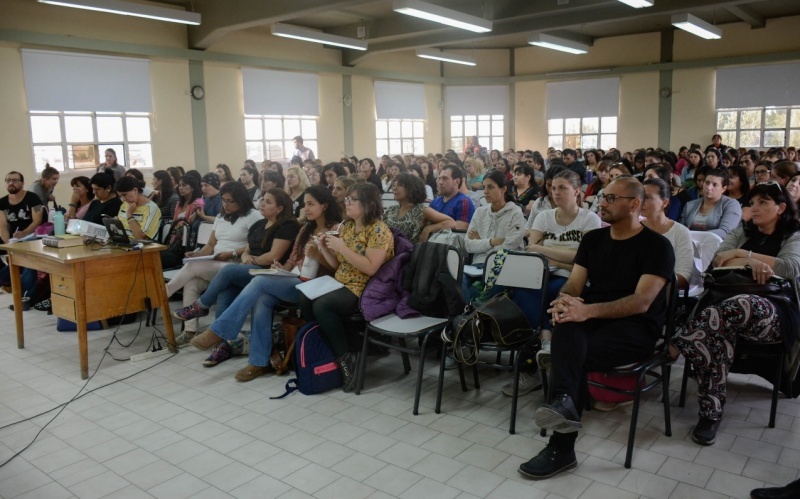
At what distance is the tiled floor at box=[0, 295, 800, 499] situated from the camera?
8.27 feet

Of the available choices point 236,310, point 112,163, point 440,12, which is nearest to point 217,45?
point 112,163

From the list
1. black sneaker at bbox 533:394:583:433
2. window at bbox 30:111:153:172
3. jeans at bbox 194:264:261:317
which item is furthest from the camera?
window at bbox 30:111:153:172

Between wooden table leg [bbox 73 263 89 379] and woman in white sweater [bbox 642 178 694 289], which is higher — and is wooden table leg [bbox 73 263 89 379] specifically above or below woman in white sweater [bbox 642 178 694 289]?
below

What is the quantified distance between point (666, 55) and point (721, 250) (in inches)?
462

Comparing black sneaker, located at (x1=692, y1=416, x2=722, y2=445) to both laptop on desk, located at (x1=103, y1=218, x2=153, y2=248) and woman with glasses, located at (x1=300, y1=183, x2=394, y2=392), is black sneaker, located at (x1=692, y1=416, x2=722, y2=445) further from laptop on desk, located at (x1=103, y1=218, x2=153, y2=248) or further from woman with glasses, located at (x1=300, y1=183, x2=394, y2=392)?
laptop on desk, located at (x1=103, y1=218, x2=153, y2=248)

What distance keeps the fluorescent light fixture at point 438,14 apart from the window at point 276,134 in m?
4.26

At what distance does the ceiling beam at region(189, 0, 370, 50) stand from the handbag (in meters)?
5.73

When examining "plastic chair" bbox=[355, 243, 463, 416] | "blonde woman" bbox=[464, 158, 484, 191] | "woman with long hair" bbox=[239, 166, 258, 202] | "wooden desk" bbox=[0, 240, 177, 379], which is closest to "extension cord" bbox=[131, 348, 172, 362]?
"wooden desk" bbox=[0, 240, 177, 379]

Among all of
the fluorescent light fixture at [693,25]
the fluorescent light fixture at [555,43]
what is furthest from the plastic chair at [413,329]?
the fluorescent light fixture at [555,43]

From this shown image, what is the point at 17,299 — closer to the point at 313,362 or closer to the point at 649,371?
the point at 313,362

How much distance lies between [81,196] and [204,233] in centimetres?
189

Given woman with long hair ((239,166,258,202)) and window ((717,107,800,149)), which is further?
window ((717,107,800,149))

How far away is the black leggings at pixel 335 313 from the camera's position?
3506mm

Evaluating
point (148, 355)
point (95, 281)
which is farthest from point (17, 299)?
point (148, 355)
